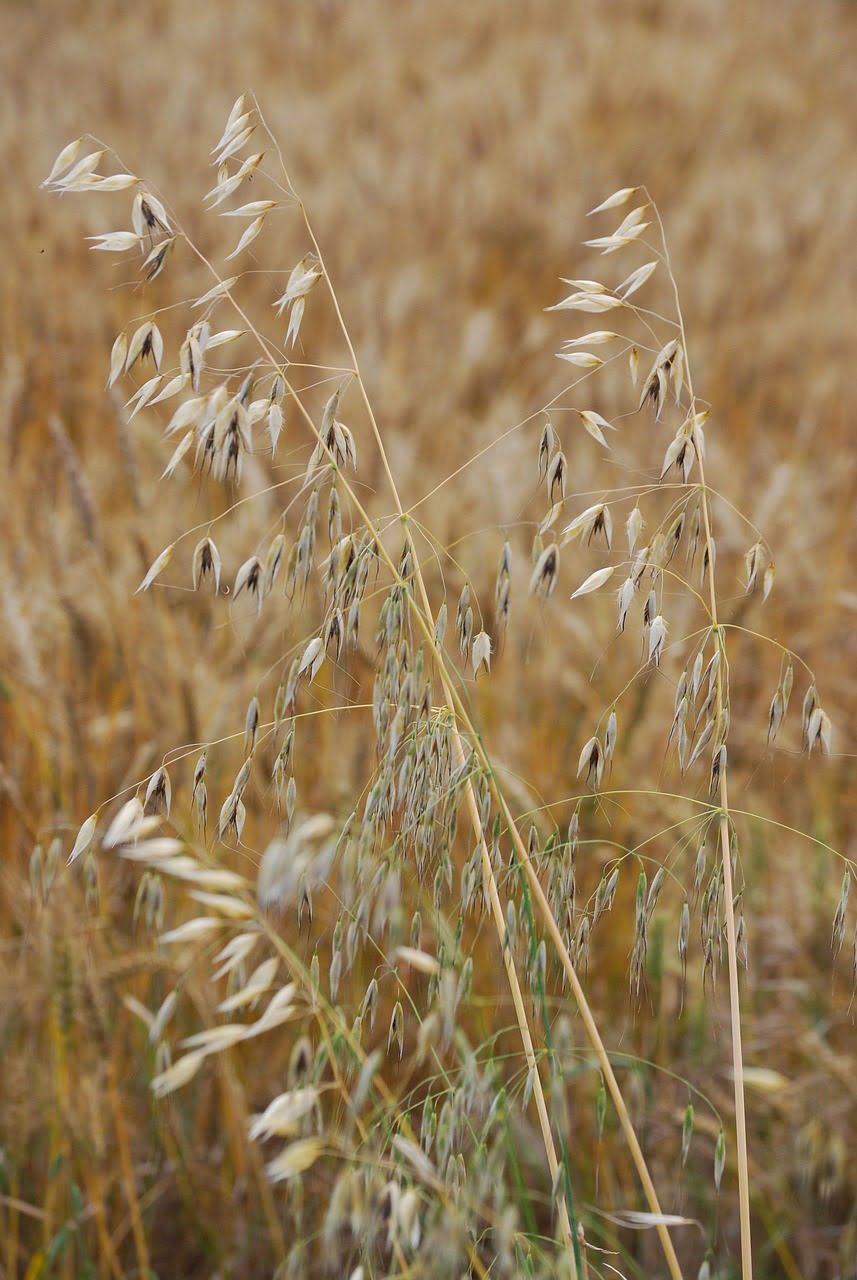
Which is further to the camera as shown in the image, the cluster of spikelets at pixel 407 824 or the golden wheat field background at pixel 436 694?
the golden wheat field background at pixel 436 694

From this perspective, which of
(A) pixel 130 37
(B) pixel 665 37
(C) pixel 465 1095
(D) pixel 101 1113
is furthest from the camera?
(B) pixel 665 37

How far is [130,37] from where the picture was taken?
5.75 meters

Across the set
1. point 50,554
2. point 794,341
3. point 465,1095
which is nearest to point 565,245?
point 794,341

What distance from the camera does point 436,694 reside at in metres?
0.97

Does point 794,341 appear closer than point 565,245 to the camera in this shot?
Yes

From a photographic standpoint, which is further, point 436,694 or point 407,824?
point 436,694

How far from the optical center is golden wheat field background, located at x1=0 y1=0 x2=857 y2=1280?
0.99 m

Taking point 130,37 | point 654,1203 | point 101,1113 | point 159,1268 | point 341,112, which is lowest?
point 159,1268

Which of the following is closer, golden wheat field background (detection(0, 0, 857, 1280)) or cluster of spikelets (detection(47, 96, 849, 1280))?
cluster of spikelets (detection(47, 96, 849, 1280))

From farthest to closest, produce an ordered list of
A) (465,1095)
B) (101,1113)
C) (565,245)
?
1. (565,245)
2. (101,1113)
3. (465,1095)

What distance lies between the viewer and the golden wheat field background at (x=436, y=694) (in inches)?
39.0

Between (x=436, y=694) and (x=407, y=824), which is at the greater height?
(x=407, y=824)

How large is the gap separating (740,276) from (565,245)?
721mm

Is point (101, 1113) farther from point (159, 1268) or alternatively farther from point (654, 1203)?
point (654, 1203)
